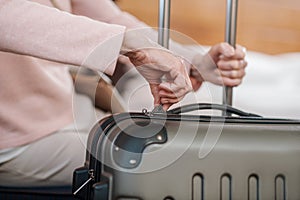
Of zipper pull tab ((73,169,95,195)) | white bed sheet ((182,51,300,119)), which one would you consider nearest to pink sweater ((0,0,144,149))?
zipper pull tab ((73,169,95,195))

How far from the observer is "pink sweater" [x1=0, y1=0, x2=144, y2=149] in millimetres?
524

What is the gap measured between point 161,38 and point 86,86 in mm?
155

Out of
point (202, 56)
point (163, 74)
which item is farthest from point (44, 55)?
point (202, 56)

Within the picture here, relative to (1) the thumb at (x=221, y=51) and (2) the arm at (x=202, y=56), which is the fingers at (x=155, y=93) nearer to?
(2) the arm at (x=202, y=56)

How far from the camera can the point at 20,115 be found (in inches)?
28.6

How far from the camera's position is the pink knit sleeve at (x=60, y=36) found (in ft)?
1.71

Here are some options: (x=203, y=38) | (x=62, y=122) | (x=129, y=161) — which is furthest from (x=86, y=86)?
(x=203, y=38)

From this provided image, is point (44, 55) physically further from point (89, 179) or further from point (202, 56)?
point (202, 56)

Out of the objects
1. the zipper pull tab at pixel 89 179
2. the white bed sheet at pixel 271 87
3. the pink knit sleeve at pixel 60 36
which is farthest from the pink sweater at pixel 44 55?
the white bed sheet at pixel 271 87

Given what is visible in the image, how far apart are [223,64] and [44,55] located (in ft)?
1.24

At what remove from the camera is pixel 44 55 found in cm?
53

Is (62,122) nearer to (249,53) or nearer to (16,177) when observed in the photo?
(16,177)

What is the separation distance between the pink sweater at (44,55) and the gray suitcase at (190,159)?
0.30 ft

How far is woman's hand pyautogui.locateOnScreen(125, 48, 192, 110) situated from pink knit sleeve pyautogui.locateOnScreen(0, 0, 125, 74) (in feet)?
0.09
